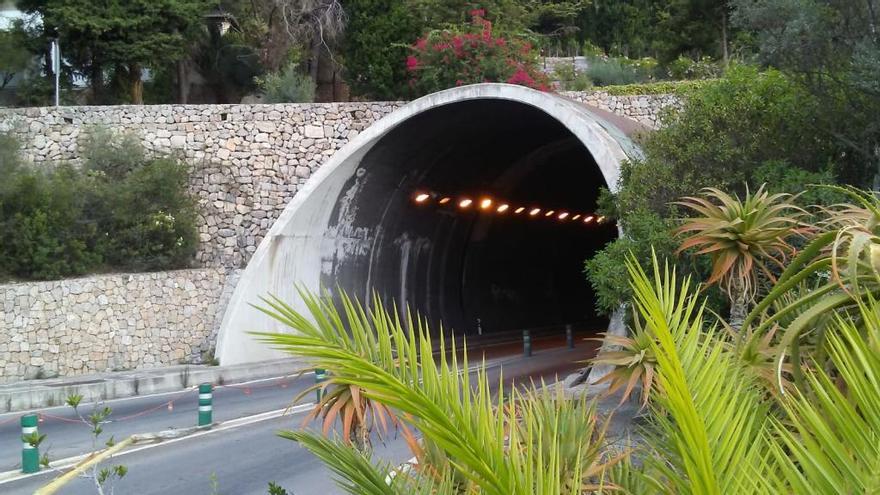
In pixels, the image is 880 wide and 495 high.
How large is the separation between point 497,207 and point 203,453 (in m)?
20.4

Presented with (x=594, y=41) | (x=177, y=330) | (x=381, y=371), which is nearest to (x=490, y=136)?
(x=177, y=330)

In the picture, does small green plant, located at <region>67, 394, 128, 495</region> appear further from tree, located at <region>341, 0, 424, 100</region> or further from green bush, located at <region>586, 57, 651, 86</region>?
green bush, located at <region>586, 57, 651, 86</region>

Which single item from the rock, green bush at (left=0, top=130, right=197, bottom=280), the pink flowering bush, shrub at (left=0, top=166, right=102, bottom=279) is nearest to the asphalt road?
shrub at (left=0, top=166, right=102, bottom=279)

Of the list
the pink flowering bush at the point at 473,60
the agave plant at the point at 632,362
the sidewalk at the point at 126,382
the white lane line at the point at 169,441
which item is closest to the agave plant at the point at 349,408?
the agave plant at the point at 632,362

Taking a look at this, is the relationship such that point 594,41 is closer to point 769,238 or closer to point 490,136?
point 490,136

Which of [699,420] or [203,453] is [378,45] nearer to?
[203,453]

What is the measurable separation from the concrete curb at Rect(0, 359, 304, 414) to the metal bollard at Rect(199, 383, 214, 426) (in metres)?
2.62

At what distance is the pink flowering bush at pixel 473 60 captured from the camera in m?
27.9

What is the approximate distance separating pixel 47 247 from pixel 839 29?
16.8 m

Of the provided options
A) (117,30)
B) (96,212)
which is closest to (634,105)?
(96,212)

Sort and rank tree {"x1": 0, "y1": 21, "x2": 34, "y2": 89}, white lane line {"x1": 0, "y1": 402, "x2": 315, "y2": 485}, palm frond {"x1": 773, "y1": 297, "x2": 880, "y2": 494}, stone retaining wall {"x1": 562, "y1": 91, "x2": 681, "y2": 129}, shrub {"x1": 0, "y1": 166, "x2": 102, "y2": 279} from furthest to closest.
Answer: tree {"x1": 0, "y1": 21, "x2": 34, "y2": 89}, stone retaining wall {"x1": 562, "y1": 91, "x2": 681, "y2": 129}, shrub {"x1": 0, "y1": 166, "x2": 102, "y2": 279}, white lane line {"x1": 0, "y1": 402, "x2": 315, "y2": 485}, palm frond {"x1": 773, "y1": 297, "x2": 880, "y2": 494}

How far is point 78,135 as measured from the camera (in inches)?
997

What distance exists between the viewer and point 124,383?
722 inches

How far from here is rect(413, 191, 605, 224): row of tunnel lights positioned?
26484 millimetres
